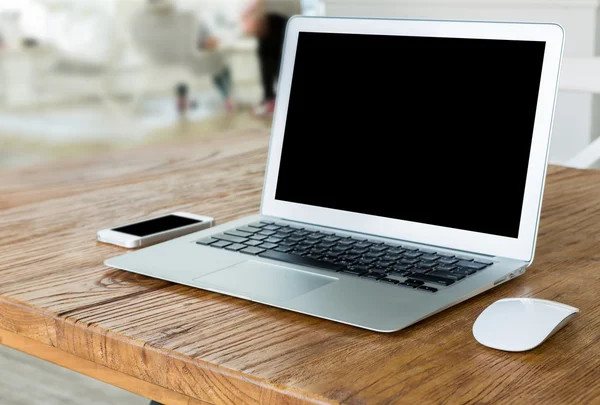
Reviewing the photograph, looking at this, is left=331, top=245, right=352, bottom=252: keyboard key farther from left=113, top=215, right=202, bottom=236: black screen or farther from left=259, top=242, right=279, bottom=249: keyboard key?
left=113, top=215, right=202, bottom=236: black screen

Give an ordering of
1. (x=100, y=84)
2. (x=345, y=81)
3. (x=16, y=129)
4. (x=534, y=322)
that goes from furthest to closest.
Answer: (x=100, y=84), (x=16, y=129), (x=345, y=81), (x=534, y=322)

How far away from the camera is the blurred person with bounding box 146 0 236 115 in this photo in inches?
314

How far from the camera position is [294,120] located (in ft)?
3.50

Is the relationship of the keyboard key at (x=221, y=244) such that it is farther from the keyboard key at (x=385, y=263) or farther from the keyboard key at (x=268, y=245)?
the keyboard key at (x=385, y=263)

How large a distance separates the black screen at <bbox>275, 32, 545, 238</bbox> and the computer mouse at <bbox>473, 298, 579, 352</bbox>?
0.17 meters

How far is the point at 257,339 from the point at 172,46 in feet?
24.9

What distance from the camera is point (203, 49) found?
817 centimetres

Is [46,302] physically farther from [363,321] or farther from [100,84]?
[100,84]

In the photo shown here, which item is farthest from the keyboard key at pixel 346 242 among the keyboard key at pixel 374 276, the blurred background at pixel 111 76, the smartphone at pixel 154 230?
the blurred background at pixel 111 76

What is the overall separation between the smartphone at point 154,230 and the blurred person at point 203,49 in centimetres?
693

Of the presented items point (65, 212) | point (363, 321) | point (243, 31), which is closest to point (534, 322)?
point (363, 321)

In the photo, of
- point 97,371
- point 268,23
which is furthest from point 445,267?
point 268,23

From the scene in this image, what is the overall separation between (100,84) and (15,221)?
6.81m

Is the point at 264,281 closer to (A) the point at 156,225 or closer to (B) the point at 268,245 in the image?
(B) the point at 268,245
